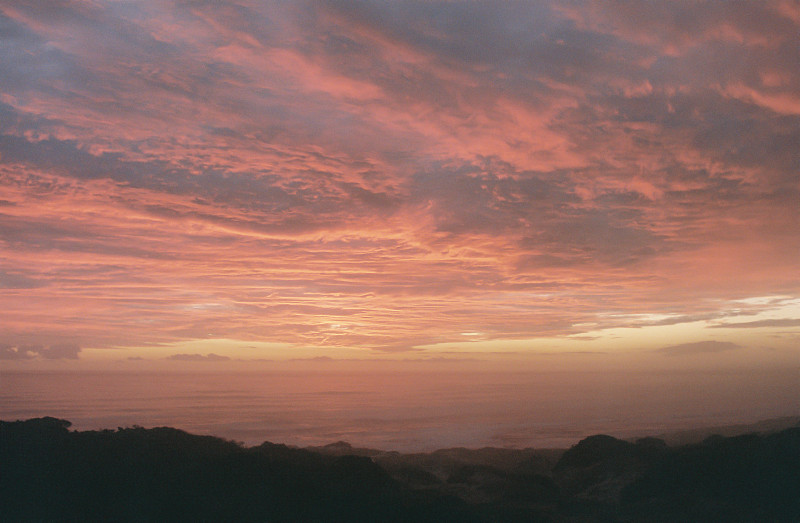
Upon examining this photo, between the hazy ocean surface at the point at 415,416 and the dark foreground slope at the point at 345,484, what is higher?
the dark foreground slope at the point at 345,484

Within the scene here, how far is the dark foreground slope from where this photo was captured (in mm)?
21359

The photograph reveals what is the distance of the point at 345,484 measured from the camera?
26.1 m

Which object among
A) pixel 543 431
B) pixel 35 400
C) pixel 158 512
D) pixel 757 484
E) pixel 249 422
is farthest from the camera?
pixel 35 400

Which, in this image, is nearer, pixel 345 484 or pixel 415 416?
pixel 345 484

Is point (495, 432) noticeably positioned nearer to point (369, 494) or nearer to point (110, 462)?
point (369, 494)

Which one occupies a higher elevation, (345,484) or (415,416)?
(345,484)

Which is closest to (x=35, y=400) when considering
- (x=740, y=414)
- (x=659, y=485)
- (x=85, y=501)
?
(x=85, y=501)

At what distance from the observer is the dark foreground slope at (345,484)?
21.4 m

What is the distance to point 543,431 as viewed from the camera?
2527 inches

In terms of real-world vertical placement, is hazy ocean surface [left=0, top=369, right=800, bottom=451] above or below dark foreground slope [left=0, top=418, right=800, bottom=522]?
below

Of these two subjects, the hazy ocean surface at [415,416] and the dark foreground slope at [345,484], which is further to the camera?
the hazy ocean surface at [415,416]

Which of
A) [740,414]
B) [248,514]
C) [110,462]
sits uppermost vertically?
[110,462]

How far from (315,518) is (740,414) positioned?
83.7 metres

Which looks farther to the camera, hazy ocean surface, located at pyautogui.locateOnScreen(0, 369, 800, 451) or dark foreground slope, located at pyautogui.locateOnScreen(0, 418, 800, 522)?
hazy ocean surface, located at pyautogui.locateOnScreen(0, 369, 800, 451)
